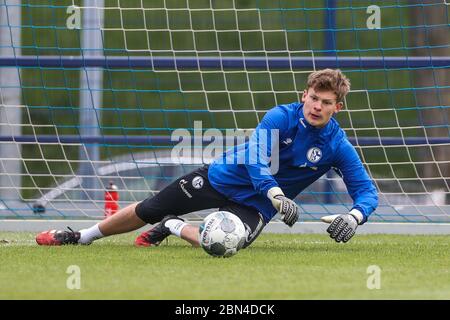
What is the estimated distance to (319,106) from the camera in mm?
6602

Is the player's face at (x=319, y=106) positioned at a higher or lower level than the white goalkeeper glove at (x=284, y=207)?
higher

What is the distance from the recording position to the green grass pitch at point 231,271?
5031 millimetres

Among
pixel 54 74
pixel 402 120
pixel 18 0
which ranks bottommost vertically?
pixel 402 120

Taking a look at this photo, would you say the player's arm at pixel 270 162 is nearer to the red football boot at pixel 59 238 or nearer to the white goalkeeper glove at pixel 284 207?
the white goalkeeper glove at pixel 284 207

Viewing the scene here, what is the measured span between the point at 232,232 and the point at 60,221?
8.08 ft

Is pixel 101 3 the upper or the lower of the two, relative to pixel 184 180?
upper

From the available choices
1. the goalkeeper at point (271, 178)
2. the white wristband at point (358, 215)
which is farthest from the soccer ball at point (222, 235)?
the white wristband at point (358, 215)

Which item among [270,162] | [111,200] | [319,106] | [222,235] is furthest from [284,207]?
[111,200]

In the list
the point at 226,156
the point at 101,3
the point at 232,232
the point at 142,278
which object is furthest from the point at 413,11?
the point at 142,278

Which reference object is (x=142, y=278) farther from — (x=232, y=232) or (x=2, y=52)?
(x=2, y=52)

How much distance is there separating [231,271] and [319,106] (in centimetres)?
133

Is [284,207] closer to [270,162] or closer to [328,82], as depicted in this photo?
[270,162]

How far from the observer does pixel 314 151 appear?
6.82m

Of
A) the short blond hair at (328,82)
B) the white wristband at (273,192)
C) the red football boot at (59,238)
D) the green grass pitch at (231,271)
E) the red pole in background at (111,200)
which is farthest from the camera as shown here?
the red pole in background at (111,200)
